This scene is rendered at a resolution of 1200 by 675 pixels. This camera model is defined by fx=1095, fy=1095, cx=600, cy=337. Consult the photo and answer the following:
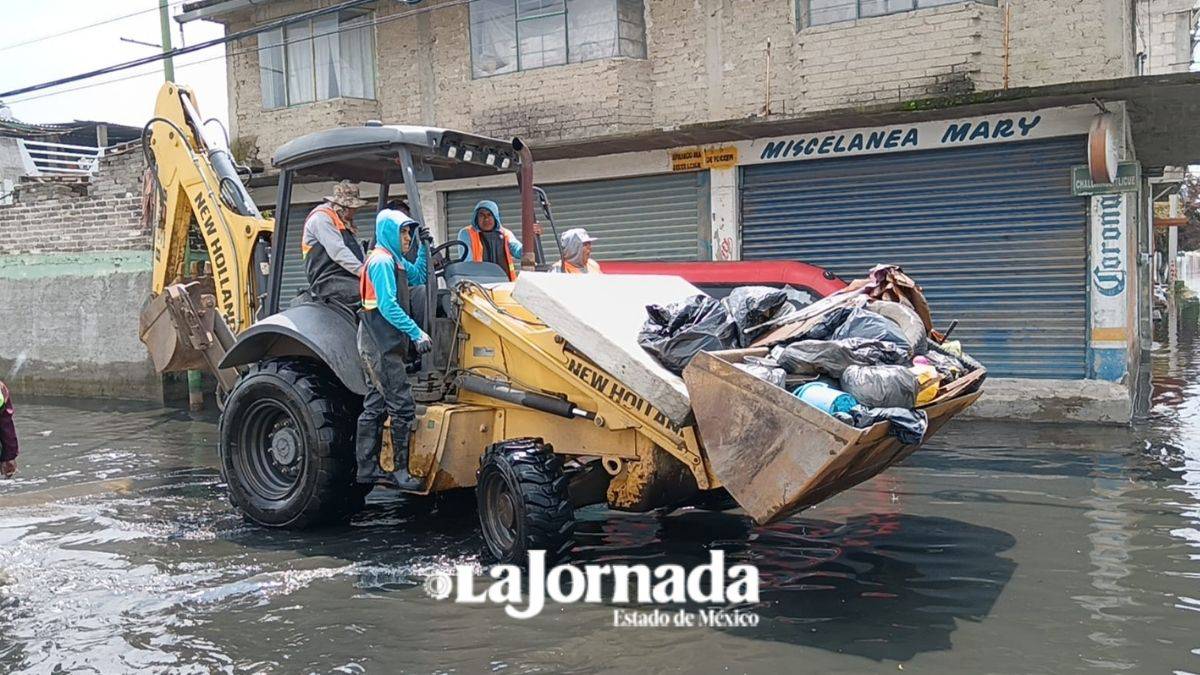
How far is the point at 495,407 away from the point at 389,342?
73 cm

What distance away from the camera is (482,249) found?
734 centimetres

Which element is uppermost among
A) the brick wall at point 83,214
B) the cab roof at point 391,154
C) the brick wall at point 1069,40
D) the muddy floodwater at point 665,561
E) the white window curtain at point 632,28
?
the white window curtain at point 632,28

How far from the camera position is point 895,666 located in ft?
14.8

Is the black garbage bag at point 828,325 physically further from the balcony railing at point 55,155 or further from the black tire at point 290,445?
the balcony railing at point 55,155

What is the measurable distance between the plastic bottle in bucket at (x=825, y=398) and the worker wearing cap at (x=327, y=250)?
3.13 m

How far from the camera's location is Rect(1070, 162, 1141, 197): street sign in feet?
37.2

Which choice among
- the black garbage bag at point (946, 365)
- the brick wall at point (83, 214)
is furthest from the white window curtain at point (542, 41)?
the black garbage bag at point (946, 365)

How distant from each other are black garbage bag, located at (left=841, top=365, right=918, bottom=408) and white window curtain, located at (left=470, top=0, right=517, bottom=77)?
39.3 ft

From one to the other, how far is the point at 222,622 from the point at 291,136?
1472 cm

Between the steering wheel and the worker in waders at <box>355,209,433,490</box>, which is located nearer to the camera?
the worker in waders at <box>355,209,433,490</box>

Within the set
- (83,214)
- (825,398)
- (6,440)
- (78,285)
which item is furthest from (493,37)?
(825,398)

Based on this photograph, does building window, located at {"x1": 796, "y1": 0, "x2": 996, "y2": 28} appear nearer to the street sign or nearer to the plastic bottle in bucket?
the street sign

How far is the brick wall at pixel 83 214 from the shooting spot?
658 inches

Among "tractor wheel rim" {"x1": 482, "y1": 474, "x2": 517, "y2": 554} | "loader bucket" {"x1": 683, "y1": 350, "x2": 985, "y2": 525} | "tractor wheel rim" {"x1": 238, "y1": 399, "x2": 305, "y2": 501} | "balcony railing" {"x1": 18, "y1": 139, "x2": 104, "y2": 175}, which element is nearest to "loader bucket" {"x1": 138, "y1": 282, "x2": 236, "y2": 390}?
"tractor wheel rim" {"x1": 238, "y1": 399, "x2": 305, "y2": 501}
